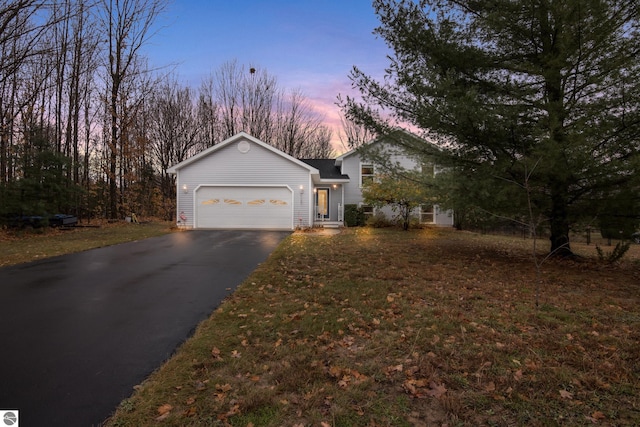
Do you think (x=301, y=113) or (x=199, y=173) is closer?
(x=199, y=173)

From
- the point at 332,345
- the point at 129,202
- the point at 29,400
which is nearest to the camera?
the point at 29,400

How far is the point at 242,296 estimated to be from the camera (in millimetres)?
5137

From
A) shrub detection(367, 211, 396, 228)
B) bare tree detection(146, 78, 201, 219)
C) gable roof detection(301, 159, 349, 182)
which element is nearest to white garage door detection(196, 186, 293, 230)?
gable roof detection(301, 159, 349, 182)

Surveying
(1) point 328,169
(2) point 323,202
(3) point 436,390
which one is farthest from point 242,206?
(3) point 436,390

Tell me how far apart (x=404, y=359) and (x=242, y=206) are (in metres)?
14.7

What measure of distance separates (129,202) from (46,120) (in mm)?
6862

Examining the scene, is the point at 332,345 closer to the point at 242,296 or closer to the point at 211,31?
the point at 242,296

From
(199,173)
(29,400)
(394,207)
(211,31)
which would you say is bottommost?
(29,400)

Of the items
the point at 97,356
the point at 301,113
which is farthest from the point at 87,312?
the point at 301,113

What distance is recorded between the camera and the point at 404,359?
3.06 meters

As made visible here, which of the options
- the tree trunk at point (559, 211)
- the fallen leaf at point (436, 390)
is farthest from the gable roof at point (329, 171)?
the fallen leaf at point (436, 390)
